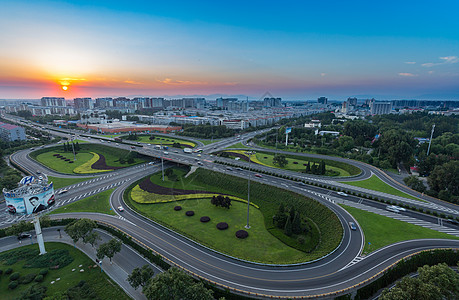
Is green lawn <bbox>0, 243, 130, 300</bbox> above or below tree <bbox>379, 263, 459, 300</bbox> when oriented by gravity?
below

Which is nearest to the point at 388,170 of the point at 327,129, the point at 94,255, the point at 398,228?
the point at 398,228

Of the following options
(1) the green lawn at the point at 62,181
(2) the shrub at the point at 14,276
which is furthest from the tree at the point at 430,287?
(1) the green lawn at the point at 62,181

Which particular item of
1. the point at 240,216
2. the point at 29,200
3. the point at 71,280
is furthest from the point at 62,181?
the point at 240,216

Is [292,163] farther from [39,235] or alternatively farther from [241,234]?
[39,235]

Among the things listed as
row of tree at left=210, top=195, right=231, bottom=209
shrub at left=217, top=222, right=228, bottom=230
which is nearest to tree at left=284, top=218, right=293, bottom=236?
shrub at left=217, top=222, right=228, bottom=230

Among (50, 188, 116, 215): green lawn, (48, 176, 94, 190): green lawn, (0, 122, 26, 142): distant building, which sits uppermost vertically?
(0, 122, 26, 142): distant building

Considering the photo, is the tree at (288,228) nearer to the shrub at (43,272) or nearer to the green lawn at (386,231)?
the green lawn at (386,231)

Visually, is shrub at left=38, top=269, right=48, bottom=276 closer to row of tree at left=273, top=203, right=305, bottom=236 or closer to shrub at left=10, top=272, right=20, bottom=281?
shrub at left=10, top=272, right=20, bottom=281

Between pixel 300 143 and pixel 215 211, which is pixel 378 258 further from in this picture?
pixel 300 143
